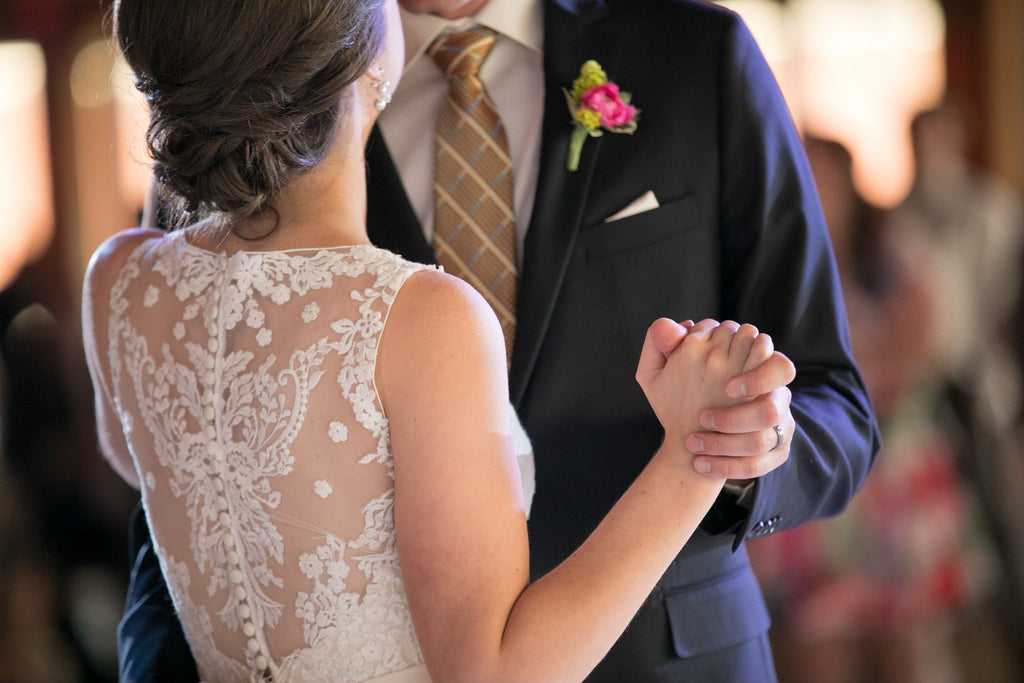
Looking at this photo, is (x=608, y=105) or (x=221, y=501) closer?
(x=221, y=501)

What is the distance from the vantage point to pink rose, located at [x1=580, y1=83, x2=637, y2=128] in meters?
1.77

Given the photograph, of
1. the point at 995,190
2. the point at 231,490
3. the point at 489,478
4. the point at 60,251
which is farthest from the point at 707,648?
the point at 60,251

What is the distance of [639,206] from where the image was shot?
1772 millimetres

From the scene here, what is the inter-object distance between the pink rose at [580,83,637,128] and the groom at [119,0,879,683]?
0.11 ft

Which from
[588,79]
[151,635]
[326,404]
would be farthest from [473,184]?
[151,635]

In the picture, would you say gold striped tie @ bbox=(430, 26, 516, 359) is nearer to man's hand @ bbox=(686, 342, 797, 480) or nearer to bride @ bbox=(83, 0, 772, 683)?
bride @ bbox=(83, 0, 772, 683)

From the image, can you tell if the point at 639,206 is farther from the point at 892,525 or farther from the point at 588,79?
the point at 892,525

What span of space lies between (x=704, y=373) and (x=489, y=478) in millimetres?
293

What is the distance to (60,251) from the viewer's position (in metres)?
6.30

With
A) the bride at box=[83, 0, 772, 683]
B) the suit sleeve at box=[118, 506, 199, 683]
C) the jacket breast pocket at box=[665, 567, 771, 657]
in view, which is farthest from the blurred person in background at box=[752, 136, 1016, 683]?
the bride at box=[83, 0, 772, 683]

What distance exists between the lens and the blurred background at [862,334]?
4270 mm

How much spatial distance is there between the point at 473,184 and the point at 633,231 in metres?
0.31

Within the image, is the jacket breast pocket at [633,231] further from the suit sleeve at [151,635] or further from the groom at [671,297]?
the suit sleeve at [151,635]

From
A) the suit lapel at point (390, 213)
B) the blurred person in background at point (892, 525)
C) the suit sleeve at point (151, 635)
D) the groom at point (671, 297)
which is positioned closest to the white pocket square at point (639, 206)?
the groom at point (671, 297)
